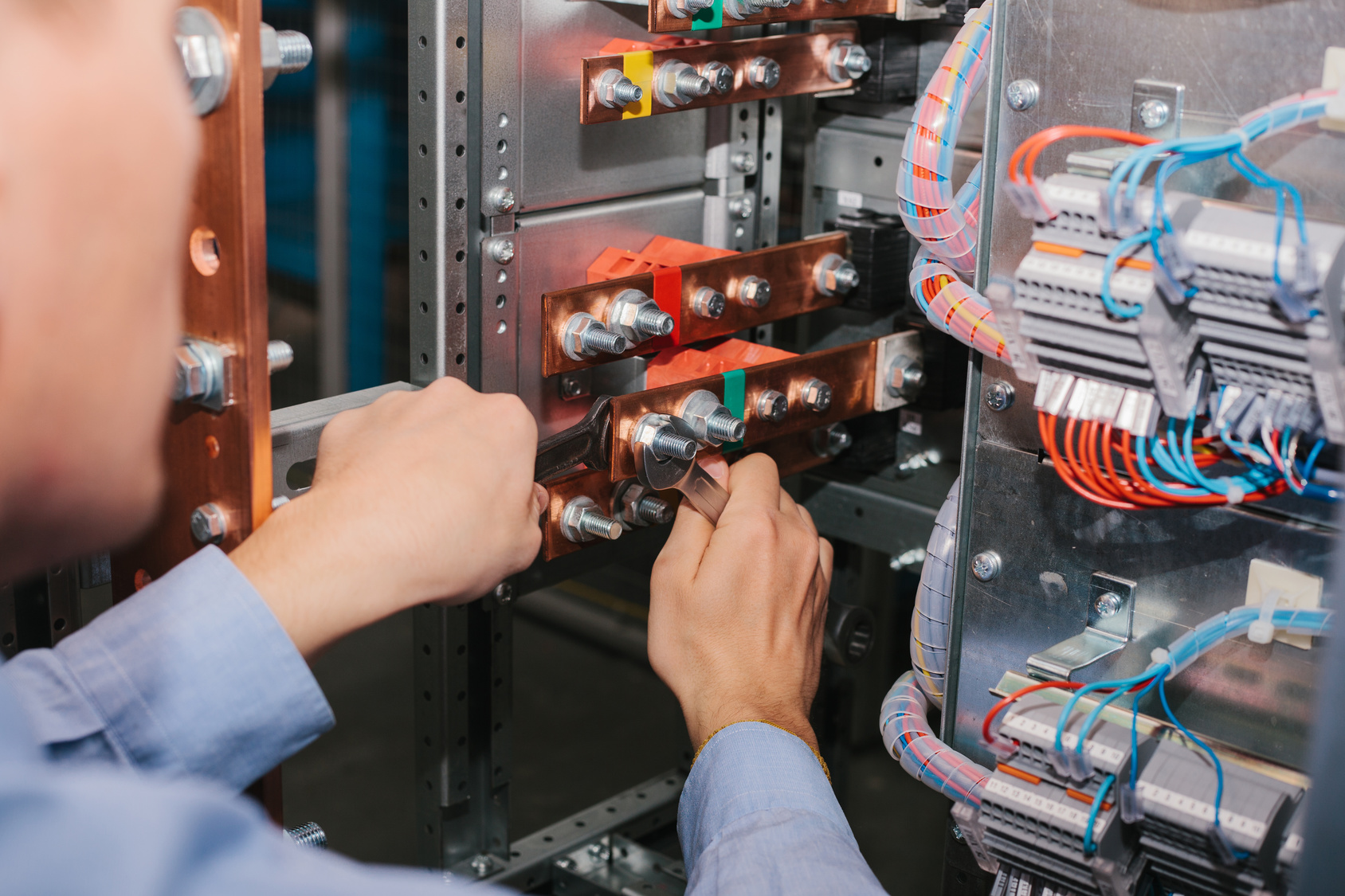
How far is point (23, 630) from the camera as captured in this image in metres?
1.14

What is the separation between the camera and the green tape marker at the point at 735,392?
1.28 meters

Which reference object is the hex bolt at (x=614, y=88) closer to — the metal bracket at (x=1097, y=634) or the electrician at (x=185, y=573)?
the electrician at (x=185, y=573)

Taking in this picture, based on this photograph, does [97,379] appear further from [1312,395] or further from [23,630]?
[1312,395]

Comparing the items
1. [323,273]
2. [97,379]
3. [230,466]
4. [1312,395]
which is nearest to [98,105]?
[97,379]

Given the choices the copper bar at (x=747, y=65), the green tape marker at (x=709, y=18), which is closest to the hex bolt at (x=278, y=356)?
the copper bar at (x=747, y=65)

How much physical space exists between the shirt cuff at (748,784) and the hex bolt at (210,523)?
1.30ft

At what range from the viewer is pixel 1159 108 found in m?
0.86

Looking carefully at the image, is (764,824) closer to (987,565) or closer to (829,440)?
(987,565)

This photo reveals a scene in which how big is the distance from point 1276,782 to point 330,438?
28.1 inches

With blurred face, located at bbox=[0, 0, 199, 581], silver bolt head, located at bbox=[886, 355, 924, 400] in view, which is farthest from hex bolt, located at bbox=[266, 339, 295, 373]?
silver bolt head, located at bbox=[886, 355, 924, 400]

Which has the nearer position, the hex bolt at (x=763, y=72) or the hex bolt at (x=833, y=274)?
the hex bolt at (x=763, y=72)

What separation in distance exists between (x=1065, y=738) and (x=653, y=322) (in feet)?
1.81

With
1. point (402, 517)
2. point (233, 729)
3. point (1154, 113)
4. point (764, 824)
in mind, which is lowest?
point (764, 824)

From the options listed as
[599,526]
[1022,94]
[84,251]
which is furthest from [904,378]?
[84,251]
